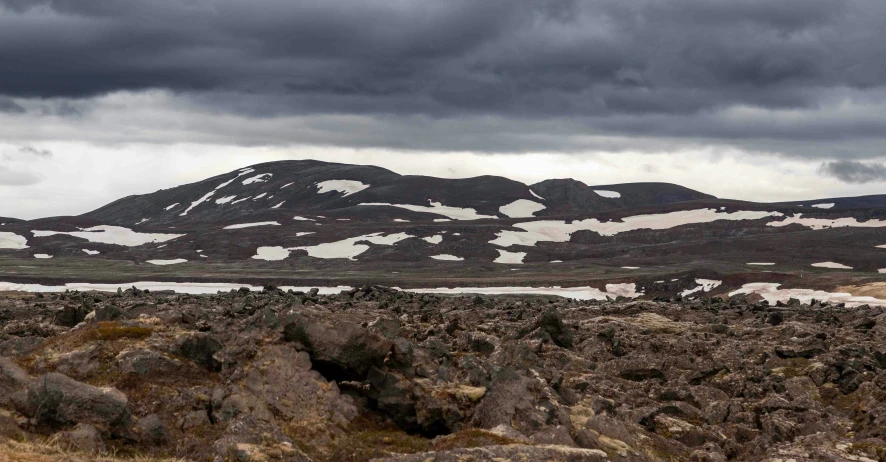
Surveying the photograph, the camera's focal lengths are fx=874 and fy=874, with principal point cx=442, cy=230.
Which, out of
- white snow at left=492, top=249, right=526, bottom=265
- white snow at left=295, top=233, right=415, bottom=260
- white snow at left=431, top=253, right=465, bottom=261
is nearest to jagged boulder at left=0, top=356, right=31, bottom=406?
white snow at left=492, top=249, right=526, bottom=265

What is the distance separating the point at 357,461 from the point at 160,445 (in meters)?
3.62

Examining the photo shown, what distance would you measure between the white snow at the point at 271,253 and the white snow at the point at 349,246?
12.7 ft

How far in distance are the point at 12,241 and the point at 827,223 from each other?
17646cm

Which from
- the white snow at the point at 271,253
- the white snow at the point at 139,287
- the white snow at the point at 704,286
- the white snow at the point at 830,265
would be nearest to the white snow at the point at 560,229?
the white snow at the point at 271,253

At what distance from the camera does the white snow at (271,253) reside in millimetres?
170450

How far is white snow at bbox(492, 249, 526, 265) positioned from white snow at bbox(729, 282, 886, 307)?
61.5m

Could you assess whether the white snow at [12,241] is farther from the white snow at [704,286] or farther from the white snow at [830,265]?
the white snow at [830,265]

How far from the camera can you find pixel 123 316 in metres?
24.1

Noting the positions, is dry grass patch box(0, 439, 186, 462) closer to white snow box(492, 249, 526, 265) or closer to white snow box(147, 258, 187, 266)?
white snow box(492, 249, 526, 265)

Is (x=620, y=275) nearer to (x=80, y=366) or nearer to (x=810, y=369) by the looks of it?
(x=810, y=369)

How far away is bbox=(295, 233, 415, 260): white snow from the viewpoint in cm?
16875

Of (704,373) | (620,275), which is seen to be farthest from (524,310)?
(620,275)

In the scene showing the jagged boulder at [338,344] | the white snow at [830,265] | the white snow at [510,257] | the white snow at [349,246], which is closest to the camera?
the jagged boulder at [338,344]

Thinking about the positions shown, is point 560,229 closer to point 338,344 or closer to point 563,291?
point 563,291
